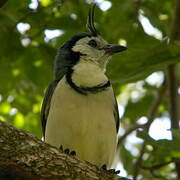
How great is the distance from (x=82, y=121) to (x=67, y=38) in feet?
5.22

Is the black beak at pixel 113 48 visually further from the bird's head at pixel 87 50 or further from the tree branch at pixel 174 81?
the tree branch at pixel 174 81

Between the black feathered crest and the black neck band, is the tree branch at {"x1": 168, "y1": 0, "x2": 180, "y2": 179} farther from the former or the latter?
the black neck band

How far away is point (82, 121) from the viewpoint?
220 inches

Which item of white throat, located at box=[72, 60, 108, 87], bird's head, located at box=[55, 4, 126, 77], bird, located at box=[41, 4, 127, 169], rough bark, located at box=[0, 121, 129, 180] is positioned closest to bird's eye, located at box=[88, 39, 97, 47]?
bird's head, located at box=[55, 4, 126, 77]

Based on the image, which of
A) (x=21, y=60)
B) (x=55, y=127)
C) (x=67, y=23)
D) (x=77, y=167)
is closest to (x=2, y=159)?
(x=77, y=167)

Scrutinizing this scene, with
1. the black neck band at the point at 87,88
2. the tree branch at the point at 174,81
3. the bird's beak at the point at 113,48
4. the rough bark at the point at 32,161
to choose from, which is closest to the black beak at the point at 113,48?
the bird's beak at the point at 113,48

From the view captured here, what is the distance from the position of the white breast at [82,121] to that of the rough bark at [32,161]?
4.68 feet

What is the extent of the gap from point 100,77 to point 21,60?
146cm

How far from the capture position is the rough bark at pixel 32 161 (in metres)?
3.81

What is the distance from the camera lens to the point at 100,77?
589cm

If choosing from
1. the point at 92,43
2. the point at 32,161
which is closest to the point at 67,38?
the point at 92,43

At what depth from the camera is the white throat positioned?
5762 millimetres

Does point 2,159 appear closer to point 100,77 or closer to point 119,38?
point 100,77

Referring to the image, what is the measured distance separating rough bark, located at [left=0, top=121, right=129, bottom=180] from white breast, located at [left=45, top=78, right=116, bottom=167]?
4.68 feet
